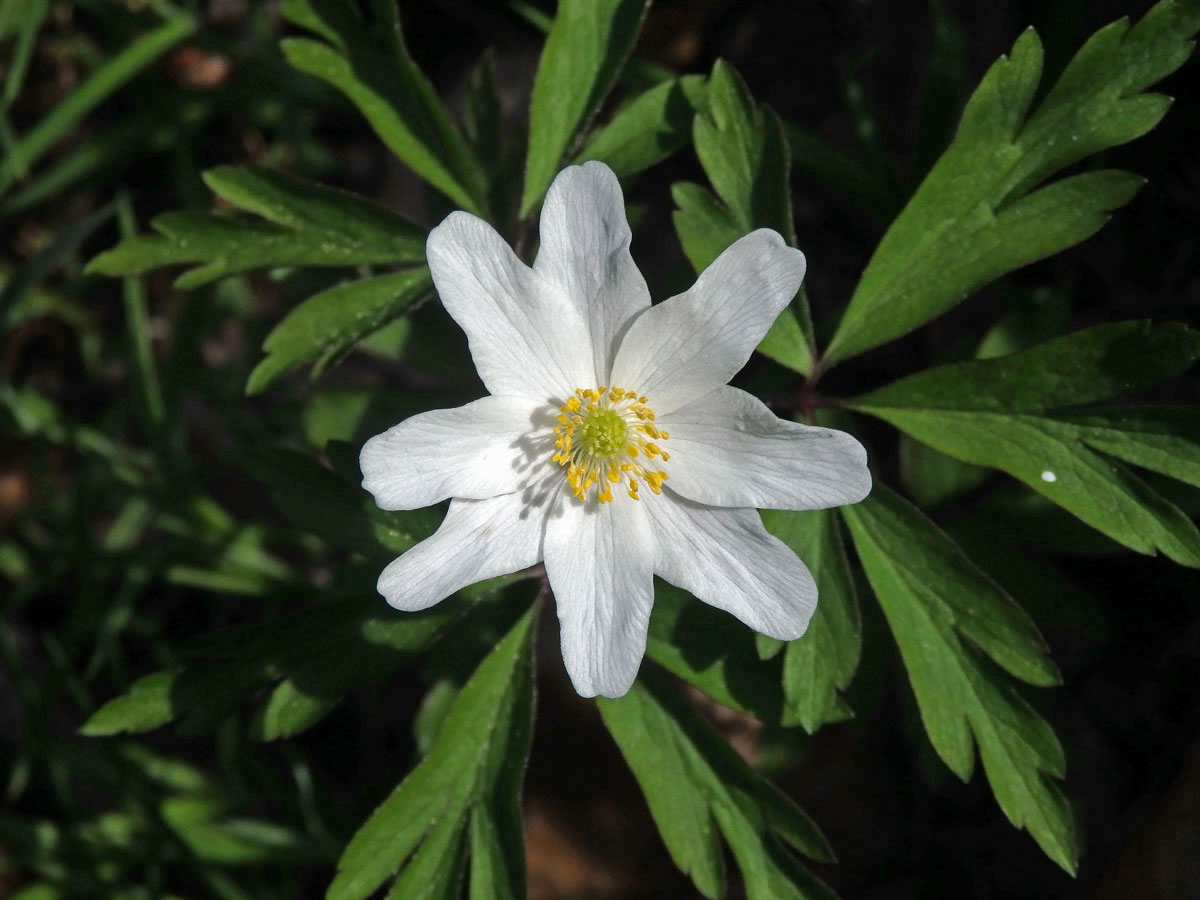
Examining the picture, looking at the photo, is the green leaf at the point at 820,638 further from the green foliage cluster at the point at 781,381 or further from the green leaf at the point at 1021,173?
the green leaf at the point at 1021,173

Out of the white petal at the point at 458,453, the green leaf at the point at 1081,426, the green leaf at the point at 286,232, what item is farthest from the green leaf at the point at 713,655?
the green leaf at the point at 286,232

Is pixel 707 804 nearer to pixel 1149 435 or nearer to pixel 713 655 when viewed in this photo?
pixel 713 655

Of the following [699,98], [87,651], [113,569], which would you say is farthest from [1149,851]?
[87,651]

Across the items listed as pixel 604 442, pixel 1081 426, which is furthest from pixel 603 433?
pixel 1081 426

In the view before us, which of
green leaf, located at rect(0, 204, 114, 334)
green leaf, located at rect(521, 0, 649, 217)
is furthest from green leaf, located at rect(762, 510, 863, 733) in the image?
green leaf, located at rect(0, 204, 114, 334)

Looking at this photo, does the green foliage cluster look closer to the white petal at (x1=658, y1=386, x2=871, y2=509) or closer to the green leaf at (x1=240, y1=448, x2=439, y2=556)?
the green leaf at (x1=240, y1=448, x2=439, y2=556)

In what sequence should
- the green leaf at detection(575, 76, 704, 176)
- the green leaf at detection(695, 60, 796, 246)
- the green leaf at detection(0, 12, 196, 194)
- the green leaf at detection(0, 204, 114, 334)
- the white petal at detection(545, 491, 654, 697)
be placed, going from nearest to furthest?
the white petal at detection(545, 491, 654, 697), the green leaf at detection(695, 60, 796, 246), the green leaf at detection(575, 76, 704, 176), the green leaf at detection(0, 204, 114, 334), the green leaf at detection(0, 12, 196, 194)
